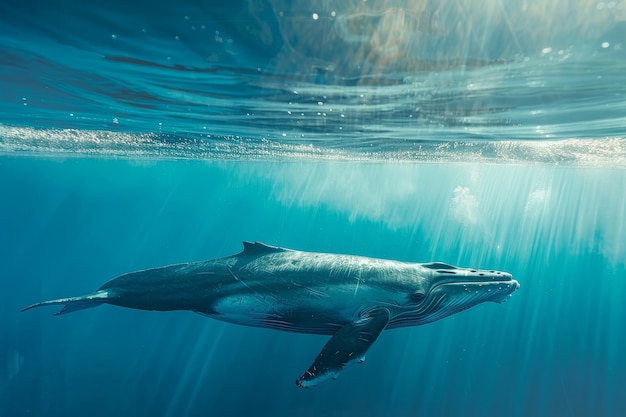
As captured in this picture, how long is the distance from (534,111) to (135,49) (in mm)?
11426

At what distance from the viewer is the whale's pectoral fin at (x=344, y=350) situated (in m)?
5.47

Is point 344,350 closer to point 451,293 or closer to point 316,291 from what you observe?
point 316,291

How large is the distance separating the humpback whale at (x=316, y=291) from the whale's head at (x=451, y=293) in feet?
0.06

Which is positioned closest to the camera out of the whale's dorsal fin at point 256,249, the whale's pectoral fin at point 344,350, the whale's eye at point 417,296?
the whale's pectoral fin at point 344,350

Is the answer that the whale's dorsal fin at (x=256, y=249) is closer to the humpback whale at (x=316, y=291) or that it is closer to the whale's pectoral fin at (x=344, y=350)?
the humpback whale at (x=316, y=291)

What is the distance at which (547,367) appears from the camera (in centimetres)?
2902

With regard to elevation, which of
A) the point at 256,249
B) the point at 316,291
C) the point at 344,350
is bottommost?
the point at 344,350

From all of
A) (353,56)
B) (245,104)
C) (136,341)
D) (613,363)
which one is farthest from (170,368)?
(613,363)

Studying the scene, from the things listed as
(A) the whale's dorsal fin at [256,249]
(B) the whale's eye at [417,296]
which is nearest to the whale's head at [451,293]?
(B) the whale's eye at [417,296]

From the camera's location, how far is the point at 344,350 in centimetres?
582

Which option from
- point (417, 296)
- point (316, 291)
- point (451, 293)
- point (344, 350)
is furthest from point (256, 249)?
point (451, 293)

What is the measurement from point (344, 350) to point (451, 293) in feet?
8.64

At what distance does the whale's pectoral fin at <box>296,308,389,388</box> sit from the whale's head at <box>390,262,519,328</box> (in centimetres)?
81

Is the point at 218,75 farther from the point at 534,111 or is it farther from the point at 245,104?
the point at 534,111
